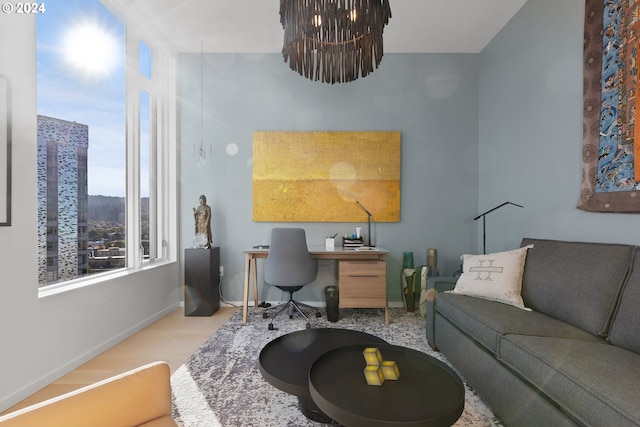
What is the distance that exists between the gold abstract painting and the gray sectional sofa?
159 cm

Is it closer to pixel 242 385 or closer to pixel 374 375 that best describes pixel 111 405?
pixel 374 375

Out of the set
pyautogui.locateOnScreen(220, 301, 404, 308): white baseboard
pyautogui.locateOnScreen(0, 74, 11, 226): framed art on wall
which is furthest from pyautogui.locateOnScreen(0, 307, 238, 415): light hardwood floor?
pyautogui.locateOnScreen(0, 74, 11, 226): framed art on wall

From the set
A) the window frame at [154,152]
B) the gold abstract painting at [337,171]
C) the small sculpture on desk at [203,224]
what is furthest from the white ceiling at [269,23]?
the small sculpture on desk at [203,224]

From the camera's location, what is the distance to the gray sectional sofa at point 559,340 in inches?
43.9

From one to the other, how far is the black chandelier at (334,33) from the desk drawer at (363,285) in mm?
→ 1858

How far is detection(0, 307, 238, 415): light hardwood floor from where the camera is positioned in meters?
2.03

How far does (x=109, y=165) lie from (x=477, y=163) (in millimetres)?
3937

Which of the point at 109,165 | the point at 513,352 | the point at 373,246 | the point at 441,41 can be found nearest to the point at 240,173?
the point at 109,165

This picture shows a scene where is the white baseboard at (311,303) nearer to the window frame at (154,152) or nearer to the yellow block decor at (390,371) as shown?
the window frame at (154,152)

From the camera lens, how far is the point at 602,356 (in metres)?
1.29

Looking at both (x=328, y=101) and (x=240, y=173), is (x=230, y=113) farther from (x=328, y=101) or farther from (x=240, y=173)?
(x=328, y=101)

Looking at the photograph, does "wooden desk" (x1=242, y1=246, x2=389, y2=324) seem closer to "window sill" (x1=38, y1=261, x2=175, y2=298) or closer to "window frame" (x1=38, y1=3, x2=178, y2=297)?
"window sill" (x1=38, y1=261, x2=175, y2=298)

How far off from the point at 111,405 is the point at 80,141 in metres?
2.39

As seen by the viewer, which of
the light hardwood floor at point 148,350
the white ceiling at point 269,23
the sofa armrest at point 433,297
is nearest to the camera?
the light hardwood floor at point 148,350
